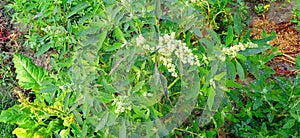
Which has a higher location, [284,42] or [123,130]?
[284,42]

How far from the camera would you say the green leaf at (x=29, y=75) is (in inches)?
106

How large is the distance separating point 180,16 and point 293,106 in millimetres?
→ 644

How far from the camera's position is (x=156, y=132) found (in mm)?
1877

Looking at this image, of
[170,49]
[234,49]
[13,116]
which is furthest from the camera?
[13,116]

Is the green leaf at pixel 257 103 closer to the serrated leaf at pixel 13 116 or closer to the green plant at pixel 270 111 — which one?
the green plant at pixel 270 111

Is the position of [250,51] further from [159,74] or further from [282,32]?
[282,32]

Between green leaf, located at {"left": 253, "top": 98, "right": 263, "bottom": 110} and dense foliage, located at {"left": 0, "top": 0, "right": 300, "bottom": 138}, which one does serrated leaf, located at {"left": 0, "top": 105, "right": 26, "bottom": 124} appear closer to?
dense foliage, located at {"left": 0, "top": 0, "right": 300, "bottom": 138}

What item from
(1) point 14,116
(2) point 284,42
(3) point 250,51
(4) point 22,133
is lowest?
(4) point 22,133

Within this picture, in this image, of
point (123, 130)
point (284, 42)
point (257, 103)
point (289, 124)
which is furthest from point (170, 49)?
point (284, 42)

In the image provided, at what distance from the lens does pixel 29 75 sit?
106 inches

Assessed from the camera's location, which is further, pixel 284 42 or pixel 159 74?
pixel 284 42

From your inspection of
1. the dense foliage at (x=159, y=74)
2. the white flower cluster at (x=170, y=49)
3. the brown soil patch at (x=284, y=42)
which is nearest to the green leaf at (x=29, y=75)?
the dense foliage at (x=159, y=74)

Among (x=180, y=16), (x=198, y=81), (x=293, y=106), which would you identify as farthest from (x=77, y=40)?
(x=293, y=106)

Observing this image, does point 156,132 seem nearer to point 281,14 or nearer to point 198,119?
point 198,119
